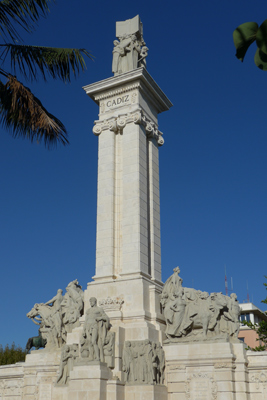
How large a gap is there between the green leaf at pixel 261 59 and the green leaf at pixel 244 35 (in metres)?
0.08

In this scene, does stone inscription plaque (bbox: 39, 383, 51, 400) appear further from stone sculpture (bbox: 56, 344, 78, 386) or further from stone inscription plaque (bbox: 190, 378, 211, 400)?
stone inscription plaque (bbox: 190, 378, 211, 400)

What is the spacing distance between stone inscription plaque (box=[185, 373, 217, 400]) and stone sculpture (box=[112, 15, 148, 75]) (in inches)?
552

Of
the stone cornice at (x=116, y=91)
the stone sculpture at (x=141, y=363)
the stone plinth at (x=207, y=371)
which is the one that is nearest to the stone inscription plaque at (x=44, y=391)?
the stone sculpture at (x=141, y=363)

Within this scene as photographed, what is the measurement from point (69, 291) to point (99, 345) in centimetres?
426

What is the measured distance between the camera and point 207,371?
1652 centimetres

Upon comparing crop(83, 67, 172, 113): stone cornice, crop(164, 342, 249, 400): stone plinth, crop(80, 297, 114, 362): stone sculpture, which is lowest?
crop(164, 342, 249, 400): stone plinth

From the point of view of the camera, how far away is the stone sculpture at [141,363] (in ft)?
52.5

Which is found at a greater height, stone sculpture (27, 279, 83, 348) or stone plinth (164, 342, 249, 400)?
stone sculpture (27, 279, 83, 348)

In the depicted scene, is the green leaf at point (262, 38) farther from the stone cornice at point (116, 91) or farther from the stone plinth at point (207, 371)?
the stone cornice at point (116, 91)

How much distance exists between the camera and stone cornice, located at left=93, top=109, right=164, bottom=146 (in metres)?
20.7

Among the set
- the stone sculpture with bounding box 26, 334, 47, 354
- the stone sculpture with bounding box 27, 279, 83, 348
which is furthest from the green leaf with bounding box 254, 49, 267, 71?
the stone sculpture with bounding box 26, 334, 47, 354

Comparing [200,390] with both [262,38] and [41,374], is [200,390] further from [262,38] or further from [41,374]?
[262,38]

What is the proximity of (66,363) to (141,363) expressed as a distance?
303cm

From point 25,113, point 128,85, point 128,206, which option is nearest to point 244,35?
point 25,113
